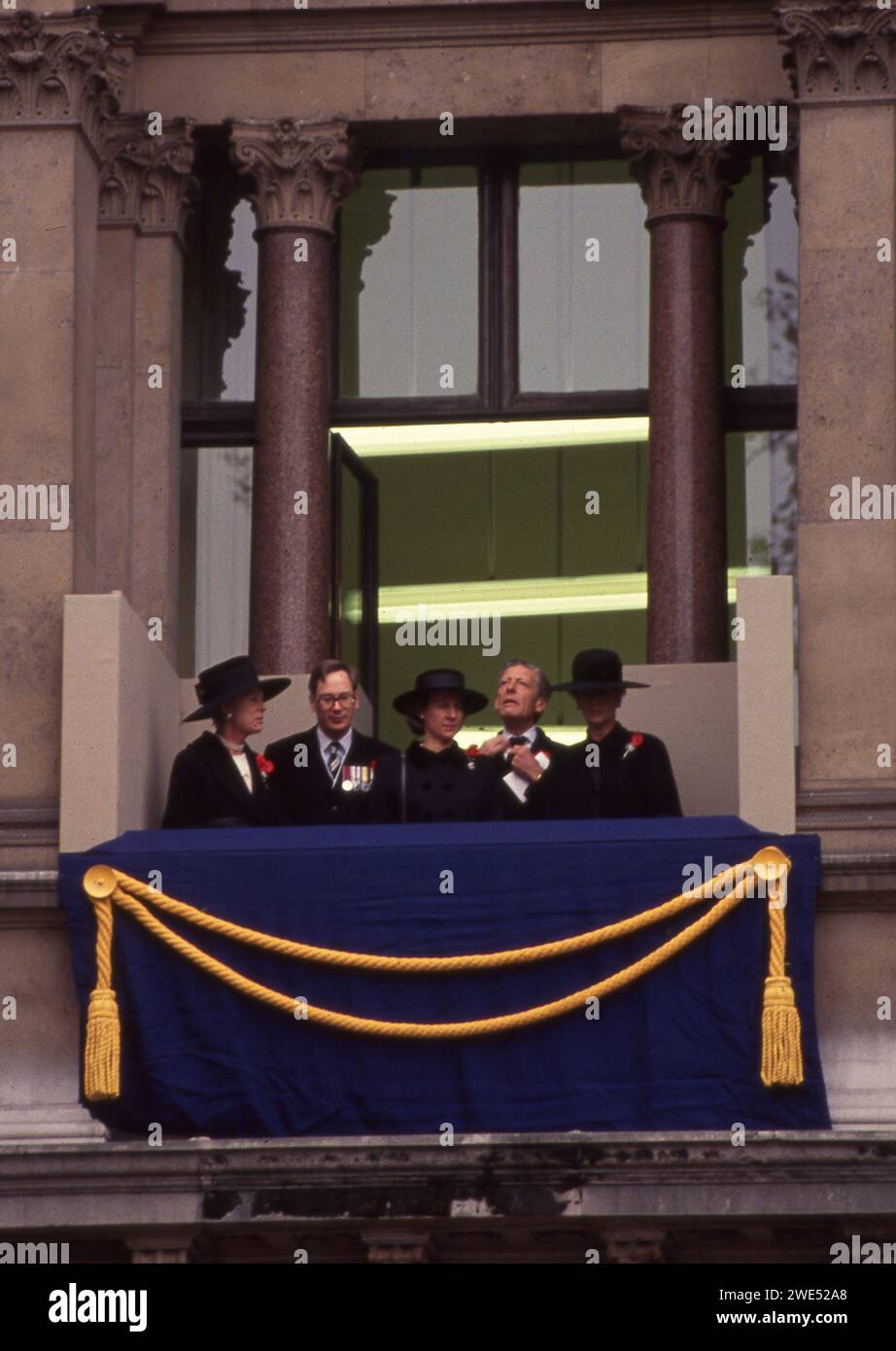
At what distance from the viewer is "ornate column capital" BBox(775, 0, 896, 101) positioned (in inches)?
1104

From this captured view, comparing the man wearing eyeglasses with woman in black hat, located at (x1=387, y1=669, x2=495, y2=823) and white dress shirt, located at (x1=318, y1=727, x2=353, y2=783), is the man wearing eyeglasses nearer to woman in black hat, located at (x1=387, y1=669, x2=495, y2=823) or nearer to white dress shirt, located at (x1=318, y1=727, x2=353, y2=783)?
white dress shirt, located at (x1=318, y1=727, x2=353, y2=783)

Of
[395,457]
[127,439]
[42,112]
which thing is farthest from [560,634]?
[42,112]

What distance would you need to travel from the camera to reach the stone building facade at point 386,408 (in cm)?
2392

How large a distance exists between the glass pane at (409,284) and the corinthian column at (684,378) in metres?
1.54

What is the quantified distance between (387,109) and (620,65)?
167 centimetres

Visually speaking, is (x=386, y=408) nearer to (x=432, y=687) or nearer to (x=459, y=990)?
(x=432, y=687)

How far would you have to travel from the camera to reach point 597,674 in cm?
2673

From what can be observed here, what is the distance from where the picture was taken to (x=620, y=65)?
30969mm

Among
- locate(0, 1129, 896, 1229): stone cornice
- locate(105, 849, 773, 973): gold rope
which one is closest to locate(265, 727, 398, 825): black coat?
locate(105, 849, 773, 973): gold rope

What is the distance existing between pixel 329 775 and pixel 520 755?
1.15 meters

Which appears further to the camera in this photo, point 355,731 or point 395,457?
point 395,457
